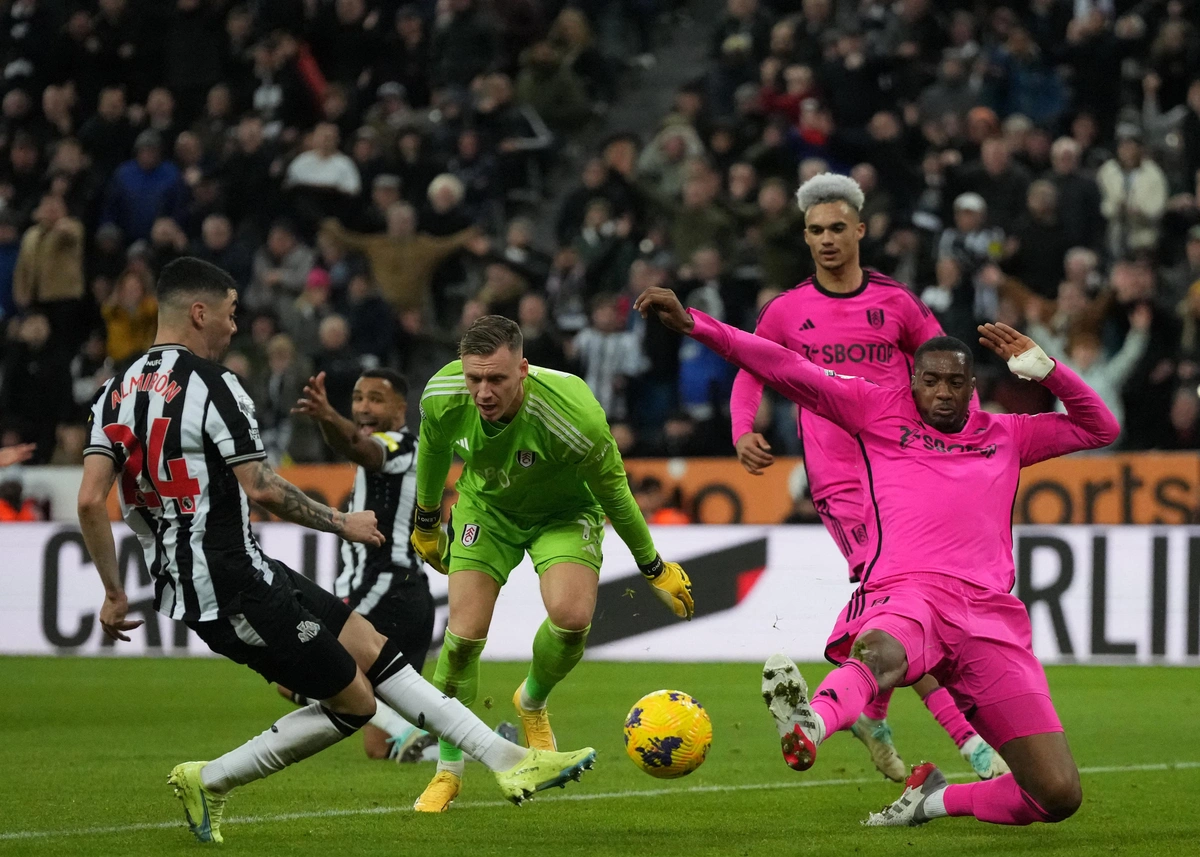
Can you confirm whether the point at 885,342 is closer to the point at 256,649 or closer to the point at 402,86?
the point at 256,649

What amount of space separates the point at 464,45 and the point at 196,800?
1561cm

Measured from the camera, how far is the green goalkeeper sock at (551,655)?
8.00m

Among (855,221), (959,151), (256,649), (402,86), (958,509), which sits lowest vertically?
(256,649)

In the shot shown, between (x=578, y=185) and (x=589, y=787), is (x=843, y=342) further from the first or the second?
(x=578, y=185)

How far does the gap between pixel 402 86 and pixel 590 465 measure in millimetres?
14392

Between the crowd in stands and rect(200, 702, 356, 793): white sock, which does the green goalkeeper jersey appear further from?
the crowd in stands

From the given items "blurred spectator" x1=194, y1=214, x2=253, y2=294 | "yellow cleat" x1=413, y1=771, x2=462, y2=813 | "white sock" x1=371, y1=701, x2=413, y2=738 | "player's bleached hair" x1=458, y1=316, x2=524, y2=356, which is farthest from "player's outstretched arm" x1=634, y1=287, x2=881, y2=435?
"blurred spectator" x1=194, y1=214, x2=253, y2=294

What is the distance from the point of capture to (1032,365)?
677 cm

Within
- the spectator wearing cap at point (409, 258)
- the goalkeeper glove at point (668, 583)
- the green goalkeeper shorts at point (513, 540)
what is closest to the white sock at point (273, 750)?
the green goalkeeper shorts at point (513, 540)

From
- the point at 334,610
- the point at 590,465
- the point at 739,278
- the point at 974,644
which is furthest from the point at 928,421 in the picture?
the point at 739,278

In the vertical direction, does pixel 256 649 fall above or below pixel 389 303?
below

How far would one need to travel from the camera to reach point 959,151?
57.5 ft

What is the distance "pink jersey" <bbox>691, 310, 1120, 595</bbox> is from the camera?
6617 millimetres

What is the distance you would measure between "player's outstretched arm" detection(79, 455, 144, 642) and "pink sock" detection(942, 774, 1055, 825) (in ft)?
10.5
